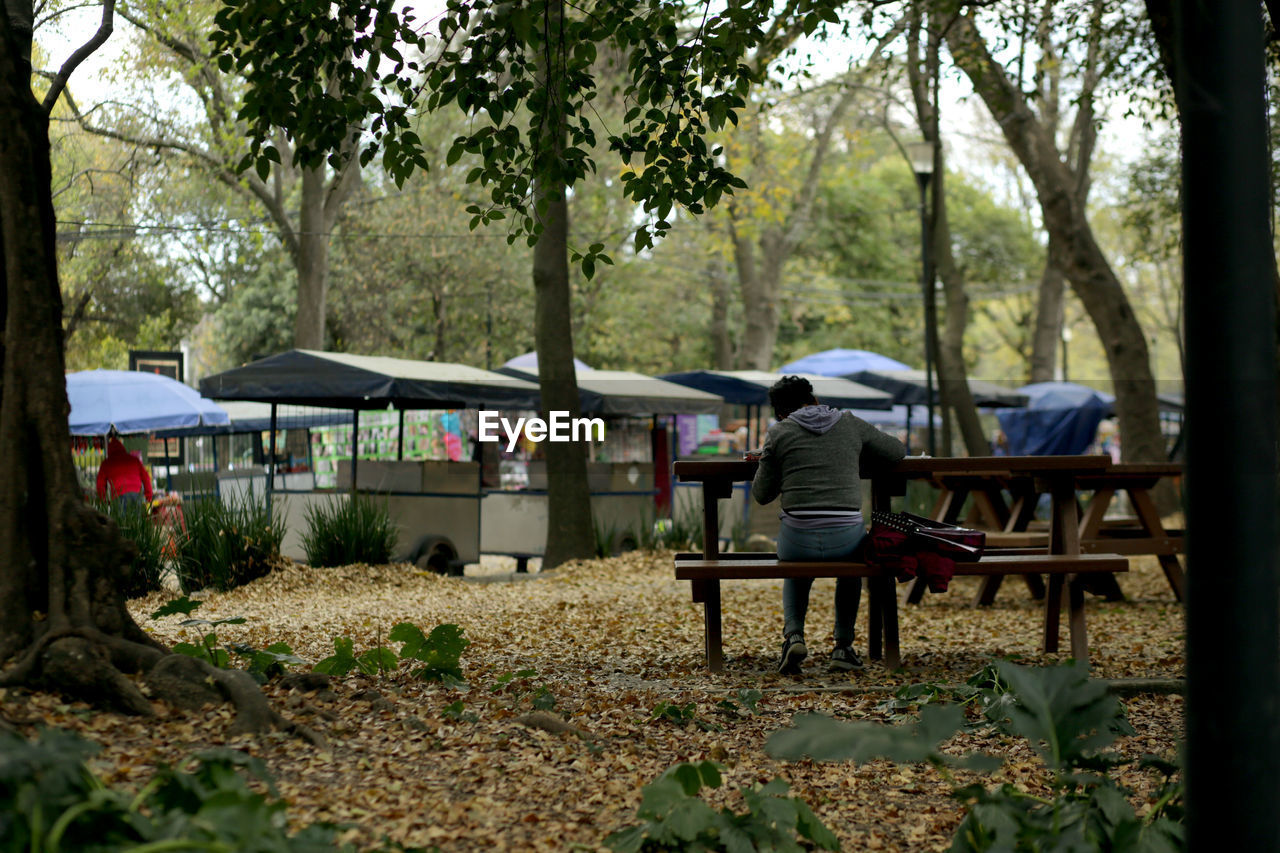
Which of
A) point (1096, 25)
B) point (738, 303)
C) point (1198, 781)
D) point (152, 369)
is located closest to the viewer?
point (1198, 781)

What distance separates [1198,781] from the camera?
7.03 ft

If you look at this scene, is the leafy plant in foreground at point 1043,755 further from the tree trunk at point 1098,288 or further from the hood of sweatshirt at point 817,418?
the tree trunk at point 1098,288

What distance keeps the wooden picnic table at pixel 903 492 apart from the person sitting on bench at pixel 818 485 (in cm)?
16

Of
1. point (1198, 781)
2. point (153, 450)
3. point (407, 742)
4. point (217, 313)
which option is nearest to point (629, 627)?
point (407, 742)

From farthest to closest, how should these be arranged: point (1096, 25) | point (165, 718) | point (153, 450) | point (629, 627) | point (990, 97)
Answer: point (153, 450), point (990, 97), point (1096, 25), point (629, 627), point (165, 718)

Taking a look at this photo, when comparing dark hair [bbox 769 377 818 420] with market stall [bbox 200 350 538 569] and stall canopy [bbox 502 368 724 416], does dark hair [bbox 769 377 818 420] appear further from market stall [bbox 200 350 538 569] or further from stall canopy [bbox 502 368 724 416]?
stall canopy [bbox 502 368 724 416]

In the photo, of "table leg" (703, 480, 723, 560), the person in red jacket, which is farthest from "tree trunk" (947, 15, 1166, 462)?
the person in red jacket

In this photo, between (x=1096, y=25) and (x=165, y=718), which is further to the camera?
(x=1096, y=25)

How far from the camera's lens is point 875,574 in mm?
5984

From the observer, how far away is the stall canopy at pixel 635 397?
611 inches

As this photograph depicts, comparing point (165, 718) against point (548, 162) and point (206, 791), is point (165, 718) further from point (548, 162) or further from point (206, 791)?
point (548, 162)

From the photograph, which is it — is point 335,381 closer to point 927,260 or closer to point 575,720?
point 575,720

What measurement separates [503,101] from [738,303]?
4091 centimetres

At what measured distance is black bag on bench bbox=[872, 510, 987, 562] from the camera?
595 centimetres
